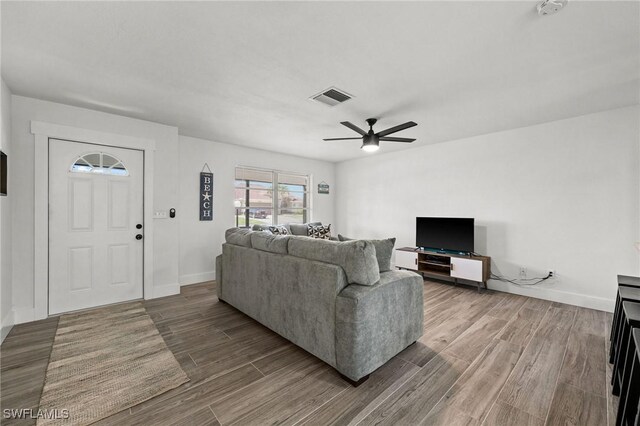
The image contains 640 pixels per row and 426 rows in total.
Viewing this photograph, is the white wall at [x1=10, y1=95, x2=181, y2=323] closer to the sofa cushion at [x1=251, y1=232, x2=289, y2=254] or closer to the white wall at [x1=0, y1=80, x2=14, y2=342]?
the white wall at [x1=0, y1=80, x2=14, y2=342]

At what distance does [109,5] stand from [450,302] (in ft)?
15.2

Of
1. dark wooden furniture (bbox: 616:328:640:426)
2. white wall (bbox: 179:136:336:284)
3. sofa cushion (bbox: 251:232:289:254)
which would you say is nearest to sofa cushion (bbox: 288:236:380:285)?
sofa cushion (bbox: 251:232:289:254)

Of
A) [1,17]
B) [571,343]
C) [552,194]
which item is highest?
[1,17]

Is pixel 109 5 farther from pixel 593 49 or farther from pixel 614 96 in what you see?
pixel 614 96

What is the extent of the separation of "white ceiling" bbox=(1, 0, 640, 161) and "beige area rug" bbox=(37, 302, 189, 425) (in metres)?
2.62

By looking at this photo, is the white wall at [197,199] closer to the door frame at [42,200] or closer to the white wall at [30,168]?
the white wall at [30,168]

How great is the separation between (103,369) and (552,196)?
569 cm

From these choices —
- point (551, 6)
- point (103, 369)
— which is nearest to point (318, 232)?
point (103, 369)

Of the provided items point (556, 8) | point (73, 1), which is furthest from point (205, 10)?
point (556, 8)

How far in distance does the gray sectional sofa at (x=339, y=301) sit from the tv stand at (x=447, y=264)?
2.21 m

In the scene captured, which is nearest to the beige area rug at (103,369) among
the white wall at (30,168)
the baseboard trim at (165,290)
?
the white wall at (30,168)

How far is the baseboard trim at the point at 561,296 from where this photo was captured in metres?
3.54

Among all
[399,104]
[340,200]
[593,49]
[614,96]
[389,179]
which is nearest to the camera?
[593,49]

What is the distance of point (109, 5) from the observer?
1732 millimetres
